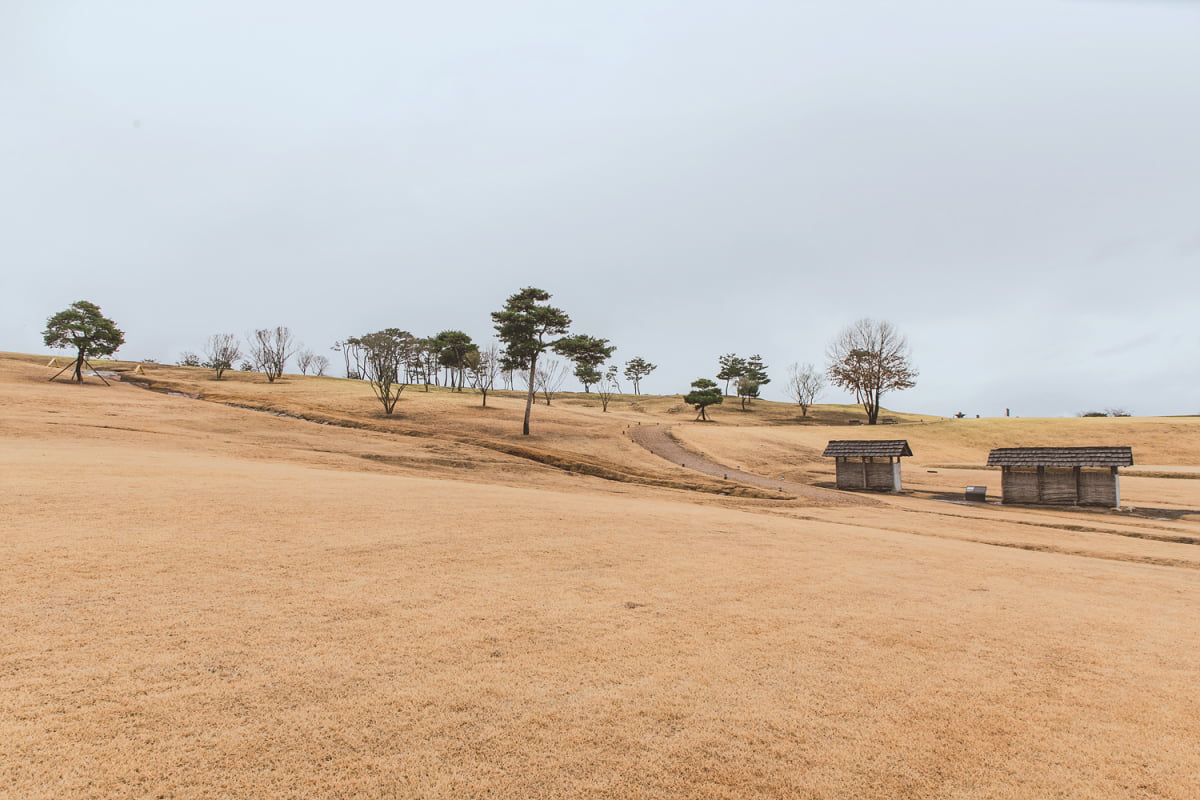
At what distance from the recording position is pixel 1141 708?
511 centimetres

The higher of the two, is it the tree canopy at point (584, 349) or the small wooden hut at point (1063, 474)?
the tree canopy at point (584, 349)

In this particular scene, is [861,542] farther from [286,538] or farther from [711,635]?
[286,538]

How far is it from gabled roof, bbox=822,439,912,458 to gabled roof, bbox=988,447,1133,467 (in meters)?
4.26

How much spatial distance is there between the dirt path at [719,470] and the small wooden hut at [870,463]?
101 inches

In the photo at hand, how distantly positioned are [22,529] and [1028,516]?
30653 millimetres

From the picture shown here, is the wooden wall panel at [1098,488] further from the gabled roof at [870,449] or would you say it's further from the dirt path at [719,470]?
the dirt path at [719,470]

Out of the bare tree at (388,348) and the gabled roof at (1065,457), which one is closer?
the gabled roof at (1065,457)

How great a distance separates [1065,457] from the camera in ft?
89.9

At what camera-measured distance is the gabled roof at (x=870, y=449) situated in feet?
105

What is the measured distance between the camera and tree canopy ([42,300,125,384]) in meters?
50.0

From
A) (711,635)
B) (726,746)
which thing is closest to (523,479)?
(711,635)

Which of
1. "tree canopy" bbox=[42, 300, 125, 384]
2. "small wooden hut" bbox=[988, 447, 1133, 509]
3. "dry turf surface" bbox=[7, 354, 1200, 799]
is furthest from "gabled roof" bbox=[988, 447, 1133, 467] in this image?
"tree canopy" bbox=[42, 300, 125, 384]

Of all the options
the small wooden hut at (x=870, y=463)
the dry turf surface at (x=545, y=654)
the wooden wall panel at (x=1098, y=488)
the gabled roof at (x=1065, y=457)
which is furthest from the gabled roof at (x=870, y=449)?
the dry turf surface at (x=545, y=654)

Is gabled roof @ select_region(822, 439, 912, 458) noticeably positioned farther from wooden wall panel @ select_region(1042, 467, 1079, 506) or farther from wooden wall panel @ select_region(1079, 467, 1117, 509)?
wooden wall panel @ select_region(1079, 467, 1117, 509)
